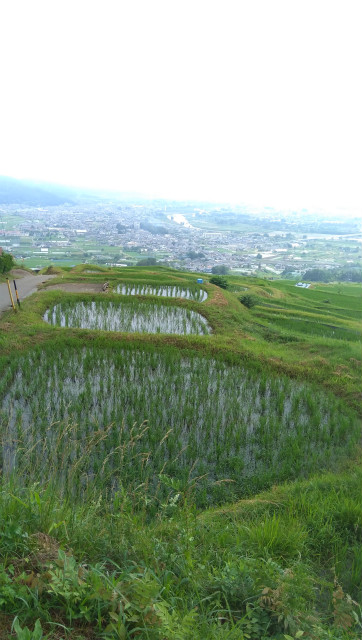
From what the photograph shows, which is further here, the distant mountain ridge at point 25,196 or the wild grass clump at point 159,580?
the distant mountain ridge at point 25,196

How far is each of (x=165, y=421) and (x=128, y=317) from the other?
7.04 metres

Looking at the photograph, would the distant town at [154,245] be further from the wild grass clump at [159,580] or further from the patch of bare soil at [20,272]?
the wild grass clump at [159,580]

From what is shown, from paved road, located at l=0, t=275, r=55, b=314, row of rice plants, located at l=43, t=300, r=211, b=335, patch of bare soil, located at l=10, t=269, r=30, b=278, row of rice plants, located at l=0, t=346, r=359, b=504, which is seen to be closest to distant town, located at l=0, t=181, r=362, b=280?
patch of bare soil, located at l=10, t=269, r=30, b=278

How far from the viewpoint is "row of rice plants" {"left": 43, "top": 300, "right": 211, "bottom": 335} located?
11523 millimetres

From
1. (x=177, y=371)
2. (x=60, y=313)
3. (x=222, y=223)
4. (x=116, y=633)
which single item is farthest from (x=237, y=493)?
(x=222, y=223)

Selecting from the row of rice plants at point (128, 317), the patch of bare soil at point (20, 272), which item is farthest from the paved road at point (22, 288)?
the row of rice plants at point (128, 317)

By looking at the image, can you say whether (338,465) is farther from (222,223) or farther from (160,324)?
(222,223)

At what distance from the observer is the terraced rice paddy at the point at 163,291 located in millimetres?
16547

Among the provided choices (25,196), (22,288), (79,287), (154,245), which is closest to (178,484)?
(79,287)

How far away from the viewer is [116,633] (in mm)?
1579

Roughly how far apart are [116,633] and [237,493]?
128 inches

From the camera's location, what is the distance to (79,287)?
1714 cm

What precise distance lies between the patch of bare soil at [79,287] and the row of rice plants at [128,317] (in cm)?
250

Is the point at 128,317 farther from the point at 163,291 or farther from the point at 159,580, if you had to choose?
the point at 159,580
